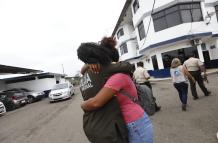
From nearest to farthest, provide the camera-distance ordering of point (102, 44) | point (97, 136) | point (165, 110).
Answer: point (97, 136)
point (102, 44)
point (165, 110)

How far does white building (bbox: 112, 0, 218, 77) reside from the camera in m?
23.2

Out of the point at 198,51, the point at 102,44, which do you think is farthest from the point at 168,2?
the point at 102,44

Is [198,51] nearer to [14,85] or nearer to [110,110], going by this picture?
[110,110]

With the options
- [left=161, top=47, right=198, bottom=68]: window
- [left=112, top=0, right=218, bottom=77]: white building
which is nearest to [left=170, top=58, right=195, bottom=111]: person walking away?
[left=112, top=0, right=218, bottom=77]: white building

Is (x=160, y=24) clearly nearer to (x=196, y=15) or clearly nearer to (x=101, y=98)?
(x=196, y=15)

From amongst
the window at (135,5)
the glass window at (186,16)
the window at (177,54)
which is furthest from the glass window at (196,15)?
the window at (135,5)

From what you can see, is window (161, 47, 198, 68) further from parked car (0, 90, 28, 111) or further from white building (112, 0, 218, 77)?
parked car (0, 90, 28, 111)

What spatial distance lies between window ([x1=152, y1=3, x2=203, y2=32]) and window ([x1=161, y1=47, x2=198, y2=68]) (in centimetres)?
241

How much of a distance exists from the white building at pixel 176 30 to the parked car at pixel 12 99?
13.0 m

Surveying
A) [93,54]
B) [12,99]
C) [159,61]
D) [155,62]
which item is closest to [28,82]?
[12,99]

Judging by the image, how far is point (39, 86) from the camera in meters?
38.1

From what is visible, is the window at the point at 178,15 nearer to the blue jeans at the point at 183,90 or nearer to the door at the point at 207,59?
the door at the point at 207,59

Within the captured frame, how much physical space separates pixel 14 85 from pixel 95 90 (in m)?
38.2

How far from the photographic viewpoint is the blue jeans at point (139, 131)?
2.22 meters
